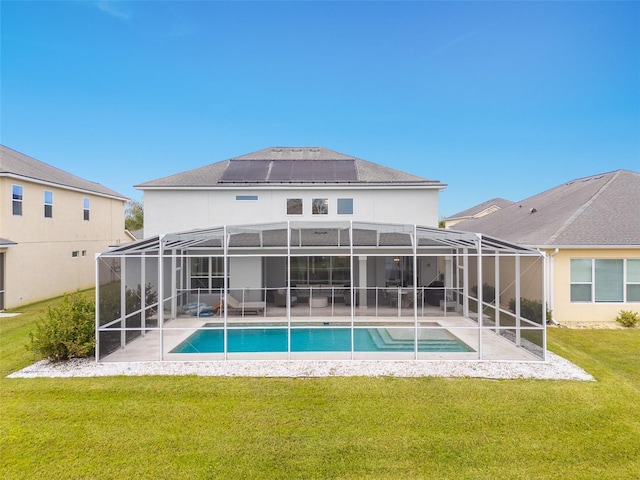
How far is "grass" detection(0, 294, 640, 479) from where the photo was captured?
4957 millimetres

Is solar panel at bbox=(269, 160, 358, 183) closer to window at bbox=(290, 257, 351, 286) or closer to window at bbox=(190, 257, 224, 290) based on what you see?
window at bbox=(290, 257, 351, 286)

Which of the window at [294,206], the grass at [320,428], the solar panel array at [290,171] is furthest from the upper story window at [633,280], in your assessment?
the window at [294,206]

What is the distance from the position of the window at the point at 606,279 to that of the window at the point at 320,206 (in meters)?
10.5

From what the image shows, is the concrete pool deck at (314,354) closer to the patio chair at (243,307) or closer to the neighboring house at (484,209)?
the patio chair at (243,307)

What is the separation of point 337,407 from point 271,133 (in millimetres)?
33818

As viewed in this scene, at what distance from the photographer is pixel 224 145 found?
138ft

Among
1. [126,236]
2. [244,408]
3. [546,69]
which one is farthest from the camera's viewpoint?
[126,236]

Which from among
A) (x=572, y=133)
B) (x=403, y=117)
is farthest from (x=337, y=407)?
(x=572, y=133)

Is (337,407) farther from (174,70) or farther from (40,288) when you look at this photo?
(174,70)

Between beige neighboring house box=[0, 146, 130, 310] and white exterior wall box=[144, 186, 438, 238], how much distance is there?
20.9 ft

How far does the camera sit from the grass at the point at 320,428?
496cm

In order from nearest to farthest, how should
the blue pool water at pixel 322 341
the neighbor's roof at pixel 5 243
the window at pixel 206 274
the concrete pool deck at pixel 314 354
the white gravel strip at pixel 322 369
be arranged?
the white gravel strip at pixel 322 369 < the concrete pool deck at pixel 314 354 < the blue pool water at pixel 322 341 < the neighbor's roof at pixel 5 243 < the window at pixel 206 274

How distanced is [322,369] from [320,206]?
982 cm

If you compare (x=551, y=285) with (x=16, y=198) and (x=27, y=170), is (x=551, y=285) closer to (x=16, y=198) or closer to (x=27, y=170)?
(x=16, y=198)
